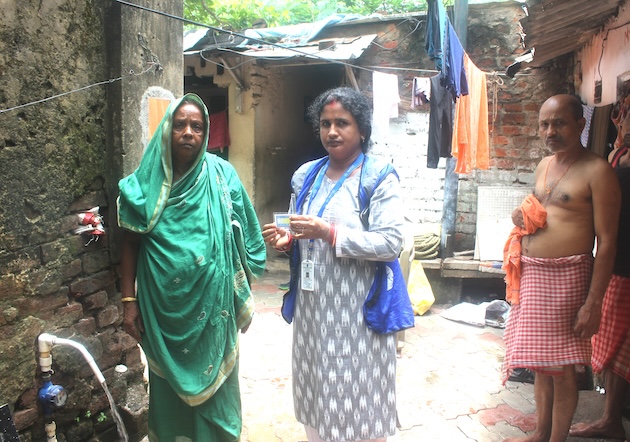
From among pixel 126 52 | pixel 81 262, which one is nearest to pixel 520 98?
pixel 126 52

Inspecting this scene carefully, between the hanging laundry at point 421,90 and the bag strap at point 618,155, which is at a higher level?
the hanging laundry at point 421,90

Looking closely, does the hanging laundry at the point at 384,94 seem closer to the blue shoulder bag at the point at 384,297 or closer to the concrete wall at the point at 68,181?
the concrete wall at the point at 68,181

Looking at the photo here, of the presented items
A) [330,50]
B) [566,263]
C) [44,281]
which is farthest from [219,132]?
[566,263]

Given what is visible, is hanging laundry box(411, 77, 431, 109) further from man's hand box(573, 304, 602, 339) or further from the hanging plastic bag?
man's hand box(573, 304, 602, 339)

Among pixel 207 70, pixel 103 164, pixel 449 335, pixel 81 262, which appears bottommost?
pixel 449 335

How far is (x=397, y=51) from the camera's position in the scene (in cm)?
668

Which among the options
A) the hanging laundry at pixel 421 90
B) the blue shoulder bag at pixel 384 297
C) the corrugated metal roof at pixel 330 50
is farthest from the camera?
the corrugated metal roof at pixel 330 50

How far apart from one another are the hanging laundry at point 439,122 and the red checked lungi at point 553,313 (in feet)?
9.83

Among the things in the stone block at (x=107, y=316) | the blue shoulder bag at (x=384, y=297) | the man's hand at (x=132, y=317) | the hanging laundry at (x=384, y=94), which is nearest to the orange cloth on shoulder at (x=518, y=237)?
the blue shoulder bag at (x=384, y=297)

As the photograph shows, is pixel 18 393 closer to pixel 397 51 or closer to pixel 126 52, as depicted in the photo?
pixel 126 52

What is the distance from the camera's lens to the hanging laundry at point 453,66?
4.81m

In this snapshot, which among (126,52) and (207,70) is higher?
(207,70)

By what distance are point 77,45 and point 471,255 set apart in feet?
17.2

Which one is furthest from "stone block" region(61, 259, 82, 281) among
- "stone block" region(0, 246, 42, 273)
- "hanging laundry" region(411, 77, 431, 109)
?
"hanging laundry" region(411, 77, 431, 109)
